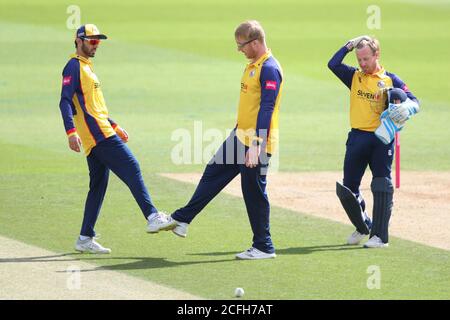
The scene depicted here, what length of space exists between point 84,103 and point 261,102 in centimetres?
180

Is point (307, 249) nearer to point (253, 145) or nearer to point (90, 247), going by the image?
point (253, 145)

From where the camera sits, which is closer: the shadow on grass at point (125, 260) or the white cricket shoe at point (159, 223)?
the shadow on grass at point (125, 260)

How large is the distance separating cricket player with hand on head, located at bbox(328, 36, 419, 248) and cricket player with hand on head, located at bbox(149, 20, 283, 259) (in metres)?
1.09

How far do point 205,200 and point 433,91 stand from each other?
635 inches

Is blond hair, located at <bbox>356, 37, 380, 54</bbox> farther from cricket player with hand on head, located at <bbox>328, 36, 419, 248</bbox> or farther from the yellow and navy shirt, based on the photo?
the yellow and navy shirt

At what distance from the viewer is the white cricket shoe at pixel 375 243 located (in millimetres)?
11969

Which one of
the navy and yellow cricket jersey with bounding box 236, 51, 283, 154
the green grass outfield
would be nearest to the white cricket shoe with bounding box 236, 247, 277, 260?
the green grass outfield

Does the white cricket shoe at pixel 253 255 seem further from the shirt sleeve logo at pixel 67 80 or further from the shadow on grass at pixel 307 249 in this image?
the shirt sleeve logo at pixel 67 80

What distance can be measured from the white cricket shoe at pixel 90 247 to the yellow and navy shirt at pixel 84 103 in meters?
0.89

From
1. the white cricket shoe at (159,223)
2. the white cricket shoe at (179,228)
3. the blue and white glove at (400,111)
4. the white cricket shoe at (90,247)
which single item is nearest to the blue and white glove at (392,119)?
the blue and white glove at (400,111)

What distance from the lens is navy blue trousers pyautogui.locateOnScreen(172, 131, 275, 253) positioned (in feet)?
37.0

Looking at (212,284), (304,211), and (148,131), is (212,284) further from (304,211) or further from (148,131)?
(148,131)

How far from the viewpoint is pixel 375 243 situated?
39.3 ft

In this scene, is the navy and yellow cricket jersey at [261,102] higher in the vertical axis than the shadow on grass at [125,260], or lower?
higher
